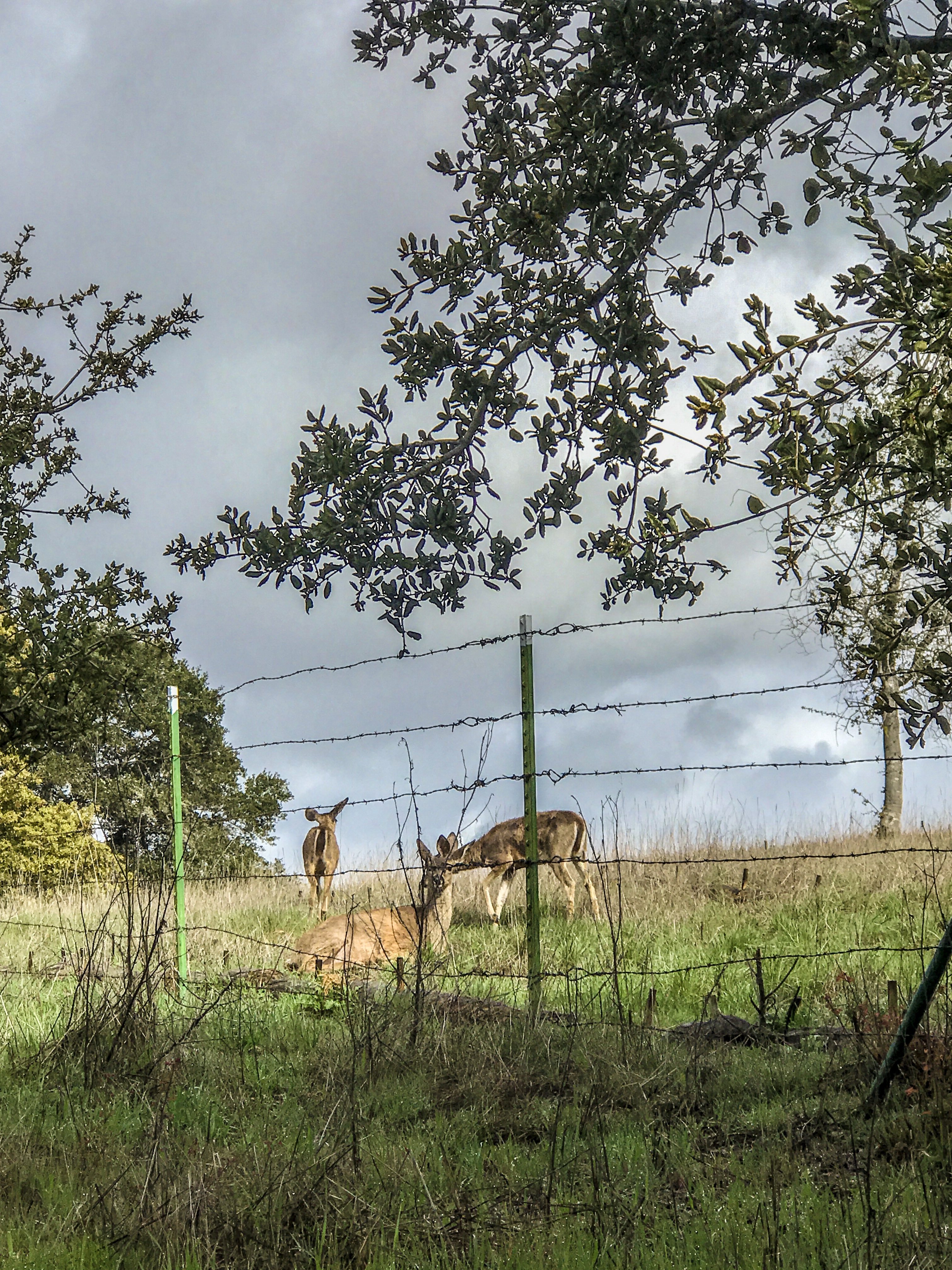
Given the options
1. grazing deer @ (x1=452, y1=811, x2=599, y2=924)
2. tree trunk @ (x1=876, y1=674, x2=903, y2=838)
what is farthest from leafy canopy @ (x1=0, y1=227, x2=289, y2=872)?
tree trunk @ (x1=876, y1=674, x2=903, y2=838)

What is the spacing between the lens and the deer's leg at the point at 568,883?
13.1 meters

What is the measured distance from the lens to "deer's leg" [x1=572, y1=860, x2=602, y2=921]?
12.2 metres

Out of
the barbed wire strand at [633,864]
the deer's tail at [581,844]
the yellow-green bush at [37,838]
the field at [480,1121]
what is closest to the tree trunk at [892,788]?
the barbed wire strand at [633,864]

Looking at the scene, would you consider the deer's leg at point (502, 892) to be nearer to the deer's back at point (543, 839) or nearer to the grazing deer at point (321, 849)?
the deer's back at point (543, 839)

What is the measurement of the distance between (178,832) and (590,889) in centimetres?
516

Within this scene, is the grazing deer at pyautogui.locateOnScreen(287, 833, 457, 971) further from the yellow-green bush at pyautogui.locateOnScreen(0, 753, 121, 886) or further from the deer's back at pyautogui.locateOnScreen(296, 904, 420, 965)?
the yellow-green bush at pyautogui.locateOnScreen(0, 753, 121, 886)

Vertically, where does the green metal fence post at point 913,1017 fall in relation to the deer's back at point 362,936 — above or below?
above

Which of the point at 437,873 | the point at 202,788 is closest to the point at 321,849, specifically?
the point at 437,873

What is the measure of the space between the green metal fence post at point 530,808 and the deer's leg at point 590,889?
12.3 feet

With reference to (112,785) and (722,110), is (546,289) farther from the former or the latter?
(112,785)

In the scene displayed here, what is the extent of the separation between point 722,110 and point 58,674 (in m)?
4.69

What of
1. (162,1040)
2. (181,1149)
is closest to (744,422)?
(181,1149)

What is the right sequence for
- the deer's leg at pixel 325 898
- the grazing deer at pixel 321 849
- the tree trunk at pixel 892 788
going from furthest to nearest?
1. the tree trunk at pixel 892 788
2. the grazing deer at pixel 321 849
3. the deer's leg at pixel 325 898

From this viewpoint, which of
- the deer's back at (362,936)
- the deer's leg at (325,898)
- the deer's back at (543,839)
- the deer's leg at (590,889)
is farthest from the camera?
the deer's back at (543,839)
